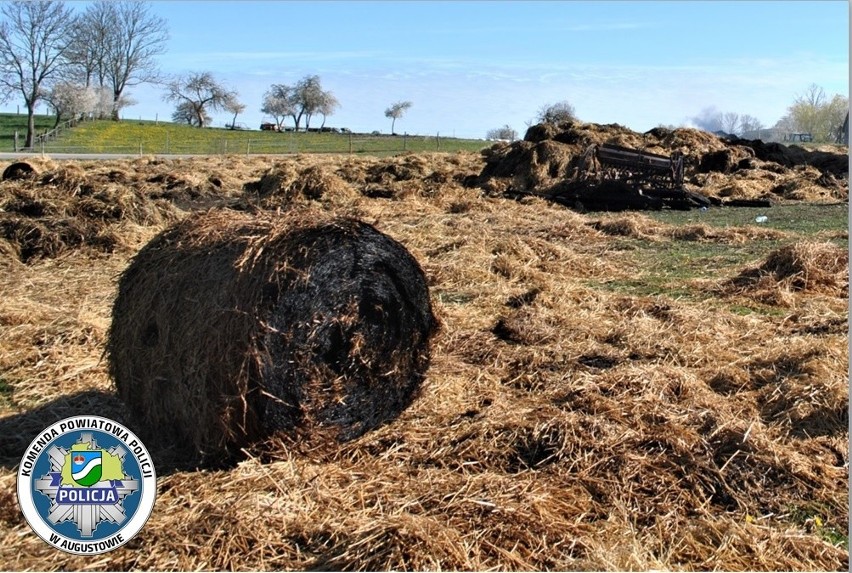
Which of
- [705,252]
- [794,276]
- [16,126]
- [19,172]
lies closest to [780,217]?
[705,252]

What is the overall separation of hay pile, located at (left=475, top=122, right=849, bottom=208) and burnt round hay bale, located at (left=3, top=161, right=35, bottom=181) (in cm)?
1274

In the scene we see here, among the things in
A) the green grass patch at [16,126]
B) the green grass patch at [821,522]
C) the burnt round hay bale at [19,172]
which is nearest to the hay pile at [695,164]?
the burnt round hay bale at [19,172]

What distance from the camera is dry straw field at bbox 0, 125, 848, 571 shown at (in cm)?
406

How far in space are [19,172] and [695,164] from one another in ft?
75.8

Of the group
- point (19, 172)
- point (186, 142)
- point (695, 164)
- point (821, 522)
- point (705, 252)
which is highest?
point (186, 142)

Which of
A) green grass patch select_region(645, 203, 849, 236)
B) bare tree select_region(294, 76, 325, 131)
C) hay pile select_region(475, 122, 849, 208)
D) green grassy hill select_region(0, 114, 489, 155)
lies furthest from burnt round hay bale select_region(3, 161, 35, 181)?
bare tree select_region(294, 76, 325, 131)

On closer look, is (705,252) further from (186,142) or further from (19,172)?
(186,142)

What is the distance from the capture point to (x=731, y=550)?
4062mm

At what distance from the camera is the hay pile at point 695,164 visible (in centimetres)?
2492

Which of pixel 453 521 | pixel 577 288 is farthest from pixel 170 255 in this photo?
pixel 577 288

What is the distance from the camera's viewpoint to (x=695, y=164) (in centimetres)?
3002

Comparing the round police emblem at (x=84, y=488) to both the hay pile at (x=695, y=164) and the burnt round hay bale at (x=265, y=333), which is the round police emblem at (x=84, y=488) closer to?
the burnt round hay bale at (x=265, y=333)

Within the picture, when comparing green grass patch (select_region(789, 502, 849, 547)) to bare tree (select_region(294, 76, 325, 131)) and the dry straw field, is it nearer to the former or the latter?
the dry straw field

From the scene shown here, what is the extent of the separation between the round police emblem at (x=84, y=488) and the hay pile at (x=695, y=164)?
19914 mm
